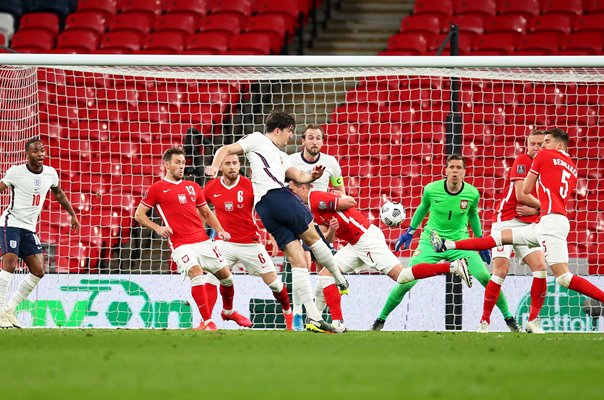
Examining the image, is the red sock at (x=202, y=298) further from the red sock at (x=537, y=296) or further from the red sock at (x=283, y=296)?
the red sock at (x=537, y=296)

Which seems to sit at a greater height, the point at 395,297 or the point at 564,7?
the point at 564,7

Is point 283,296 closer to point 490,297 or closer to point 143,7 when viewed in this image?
point 490,297

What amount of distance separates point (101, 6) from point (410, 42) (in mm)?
6083

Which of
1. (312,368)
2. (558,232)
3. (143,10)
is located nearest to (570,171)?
(558,232)

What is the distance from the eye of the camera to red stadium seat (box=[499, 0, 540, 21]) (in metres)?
17.2

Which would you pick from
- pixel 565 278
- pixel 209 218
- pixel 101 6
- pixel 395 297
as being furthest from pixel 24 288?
pixel 101 6

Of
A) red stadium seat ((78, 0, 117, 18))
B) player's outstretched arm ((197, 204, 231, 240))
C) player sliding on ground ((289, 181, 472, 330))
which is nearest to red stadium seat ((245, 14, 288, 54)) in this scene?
red stadium seat ((78, 0, 117, 18))

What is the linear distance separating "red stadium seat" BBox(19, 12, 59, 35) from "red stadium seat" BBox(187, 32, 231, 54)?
2.97m

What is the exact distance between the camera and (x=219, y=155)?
905 centimetres

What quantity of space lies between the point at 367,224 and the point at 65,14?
1056 cm

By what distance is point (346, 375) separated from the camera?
5691mm

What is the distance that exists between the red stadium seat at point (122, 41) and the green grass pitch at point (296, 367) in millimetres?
9360

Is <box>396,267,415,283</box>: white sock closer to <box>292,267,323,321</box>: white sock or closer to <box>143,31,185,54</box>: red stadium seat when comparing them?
<box>292,267,323,321</box>: white sock

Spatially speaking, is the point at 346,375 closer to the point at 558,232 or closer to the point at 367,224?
the point at 558,232
